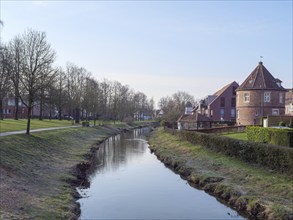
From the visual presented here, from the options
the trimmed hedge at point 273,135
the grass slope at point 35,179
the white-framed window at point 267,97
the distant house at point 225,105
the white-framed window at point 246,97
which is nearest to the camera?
the grass slope at point 35,179

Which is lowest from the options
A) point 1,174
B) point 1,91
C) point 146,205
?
point 146,205

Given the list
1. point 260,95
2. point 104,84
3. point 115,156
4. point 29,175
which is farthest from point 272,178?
point 104,84

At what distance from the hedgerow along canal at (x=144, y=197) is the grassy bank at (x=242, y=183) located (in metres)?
0.66

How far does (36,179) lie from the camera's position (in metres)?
21.2

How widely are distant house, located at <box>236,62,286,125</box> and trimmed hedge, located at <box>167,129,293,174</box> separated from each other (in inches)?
1110

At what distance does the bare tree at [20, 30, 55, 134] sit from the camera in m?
38.2

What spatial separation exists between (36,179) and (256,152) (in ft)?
43.7

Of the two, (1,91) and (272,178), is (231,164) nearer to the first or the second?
(272,178)

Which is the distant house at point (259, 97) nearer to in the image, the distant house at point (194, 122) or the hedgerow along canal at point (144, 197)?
the distant house at point (194, 122)

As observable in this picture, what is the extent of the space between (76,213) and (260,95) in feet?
162

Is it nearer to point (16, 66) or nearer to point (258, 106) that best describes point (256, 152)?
point (16, 66)

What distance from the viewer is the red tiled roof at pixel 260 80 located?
200 feet

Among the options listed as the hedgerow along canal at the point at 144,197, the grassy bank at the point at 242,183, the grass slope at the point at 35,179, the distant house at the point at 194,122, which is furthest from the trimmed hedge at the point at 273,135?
the distant house at the point at 194,122

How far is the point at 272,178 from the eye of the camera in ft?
66.4
